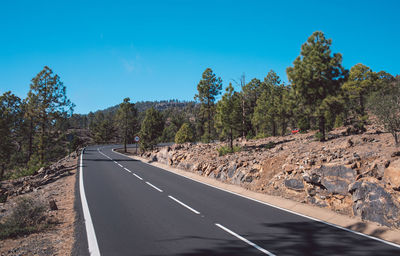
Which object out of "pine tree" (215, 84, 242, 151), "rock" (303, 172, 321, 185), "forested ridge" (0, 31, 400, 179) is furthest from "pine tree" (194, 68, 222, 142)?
"rock" (303, 172, 321, 185)

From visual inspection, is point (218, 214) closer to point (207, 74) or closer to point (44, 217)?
point (44, 217)

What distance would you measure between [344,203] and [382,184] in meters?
1.54

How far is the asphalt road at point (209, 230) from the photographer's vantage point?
19.4ft

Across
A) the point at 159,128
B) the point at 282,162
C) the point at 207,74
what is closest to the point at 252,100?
the point at 207,74

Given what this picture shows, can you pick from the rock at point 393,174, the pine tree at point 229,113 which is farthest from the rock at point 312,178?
the pine tree at point 229,113

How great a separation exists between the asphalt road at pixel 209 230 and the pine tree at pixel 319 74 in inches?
543

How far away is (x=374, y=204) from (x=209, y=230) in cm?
517

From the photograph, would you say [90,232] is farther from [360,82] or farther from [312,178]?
[360,82]

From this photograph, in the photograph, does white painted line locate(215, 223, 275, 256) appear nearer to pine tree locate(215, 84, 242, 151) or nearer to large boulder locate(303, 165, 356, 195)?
large boulder locate(303, 165, 356, 195)

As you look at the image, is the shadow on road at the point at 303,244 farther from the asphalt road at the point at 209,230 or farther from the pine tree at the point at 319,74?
the pine tree at the point at 319,74

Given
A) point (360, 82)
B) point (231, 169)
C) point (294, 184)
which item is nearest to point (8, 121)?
point (231, 169)

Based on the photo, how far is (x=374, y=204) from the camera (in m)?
7.81

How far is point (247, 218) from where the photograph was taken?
→ 855cm

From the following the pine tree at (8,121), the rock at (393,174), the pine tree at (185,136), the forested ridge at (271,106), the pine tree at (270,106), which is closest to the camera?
the rock at (393,174)
